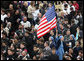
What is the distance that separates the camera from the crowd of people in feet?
53.2

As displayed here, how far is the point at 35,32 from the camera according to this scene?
1825 cm

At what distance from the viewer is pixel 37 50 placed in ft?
55.6

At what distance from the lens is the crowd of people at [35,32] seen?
16203mm

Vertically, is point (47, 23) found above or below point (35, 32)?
above

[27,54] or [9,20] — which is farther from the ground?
[9,20]

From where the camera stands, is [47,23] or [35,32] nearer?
[47,23]

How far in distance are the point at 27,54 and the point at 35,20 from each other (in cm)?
321

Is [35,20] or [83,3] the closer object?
[35,20]

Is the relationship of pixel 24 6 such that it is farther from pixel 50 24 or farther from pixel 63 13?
pixel 50 24

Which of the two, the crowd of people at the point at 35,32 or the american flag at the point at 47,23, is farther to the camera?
the crowd of people at the point at 35,32

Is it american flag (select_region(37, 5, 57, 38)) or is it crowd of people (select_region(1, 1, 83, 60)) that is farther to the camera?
crowd of people (select_region(1, 1, 83, 60))

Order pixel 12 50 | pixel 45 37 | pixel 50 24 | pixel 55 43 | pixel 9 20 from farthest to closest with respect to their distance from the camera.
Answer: pixel 9 20
pixel 45 37
pixel 12 50
pixel 55 43
pixel 50 24

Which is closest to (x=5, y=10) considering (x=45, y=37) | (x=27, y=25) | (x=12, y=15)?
(x=12, y=15)

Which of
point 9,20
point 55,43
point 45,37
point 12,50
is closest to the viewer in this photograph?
point 55,43
